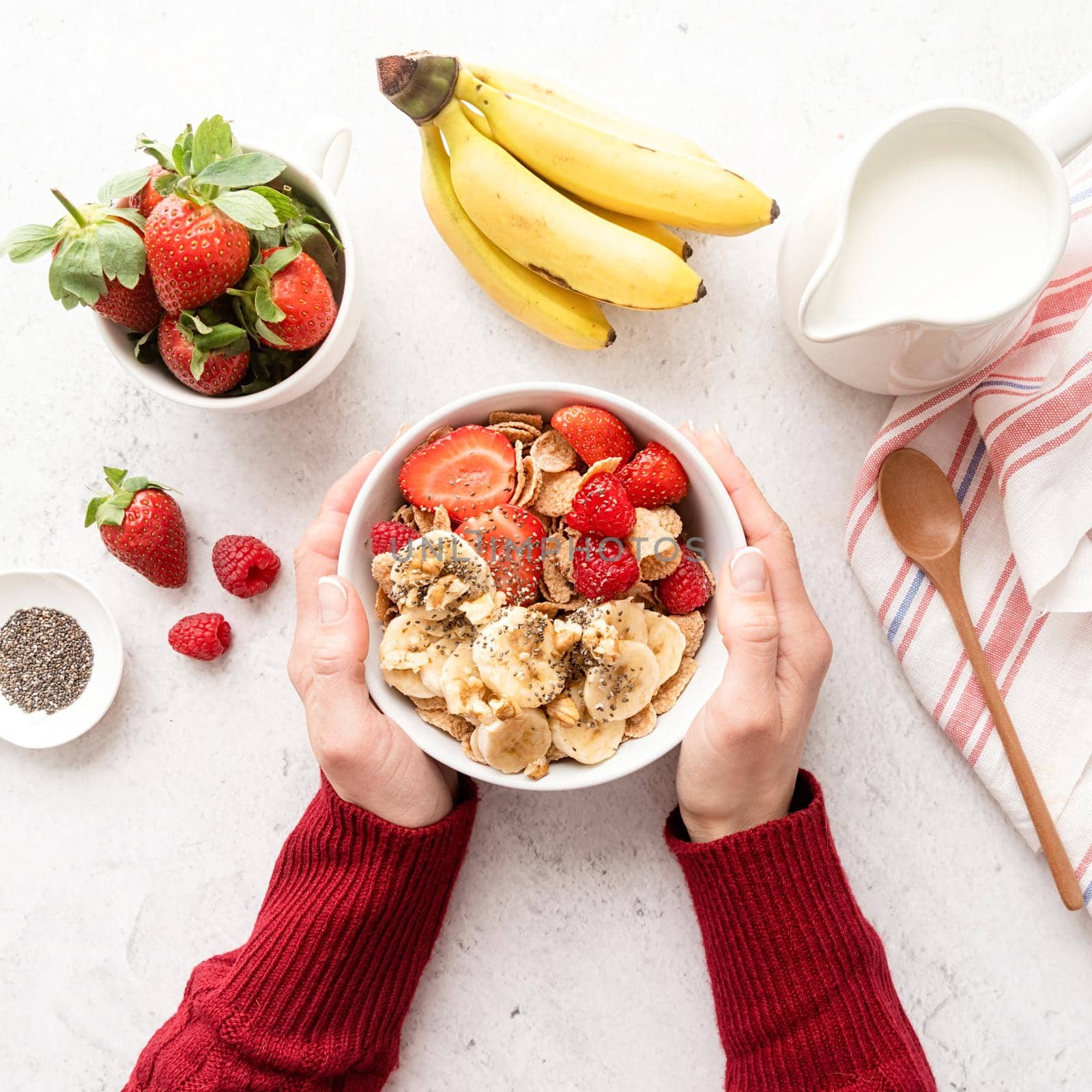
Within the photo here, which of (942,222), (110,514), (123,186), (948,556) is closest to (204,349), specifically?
(123,186)

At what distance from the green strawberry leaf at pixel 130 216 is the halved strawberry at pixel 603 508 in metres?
0.52

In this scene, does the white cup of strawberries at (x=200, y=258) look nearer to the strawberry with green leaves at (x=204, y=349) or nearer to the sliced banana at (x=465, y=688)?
the strawberry with green leaves at (x=204, y=349)

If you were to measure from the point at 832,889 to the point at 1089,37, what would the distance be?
3.56ft

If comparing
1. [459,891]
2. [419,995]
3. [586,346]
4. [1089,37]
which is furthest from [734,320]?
[419,995]

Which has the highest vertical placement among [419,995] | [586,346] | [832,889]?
[586,346]

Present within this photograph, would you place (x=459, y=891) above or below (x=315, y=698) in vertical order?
below

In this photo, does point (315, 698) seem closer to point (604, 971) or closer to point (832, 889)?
point (604, 971)

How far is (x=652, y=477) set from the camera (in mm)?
901

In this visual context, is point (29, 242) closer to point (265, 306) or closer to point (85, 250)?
point (85, 250)

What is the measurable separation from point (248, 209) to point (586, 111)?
0.41m

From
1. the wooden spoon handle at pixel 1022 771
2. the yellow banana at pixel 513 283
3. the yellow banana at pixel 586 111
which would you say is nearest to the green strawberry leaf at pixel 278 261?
the yellow banana at pixel 513 283

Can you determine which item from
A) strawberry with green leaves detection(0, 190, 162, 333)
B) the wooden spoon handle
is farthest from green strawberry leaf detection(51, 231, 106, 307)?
the wooden spoon handle

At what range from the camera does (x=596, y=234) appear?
101 cm

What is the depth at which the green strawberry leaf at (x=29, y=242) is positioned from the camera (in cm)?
88
